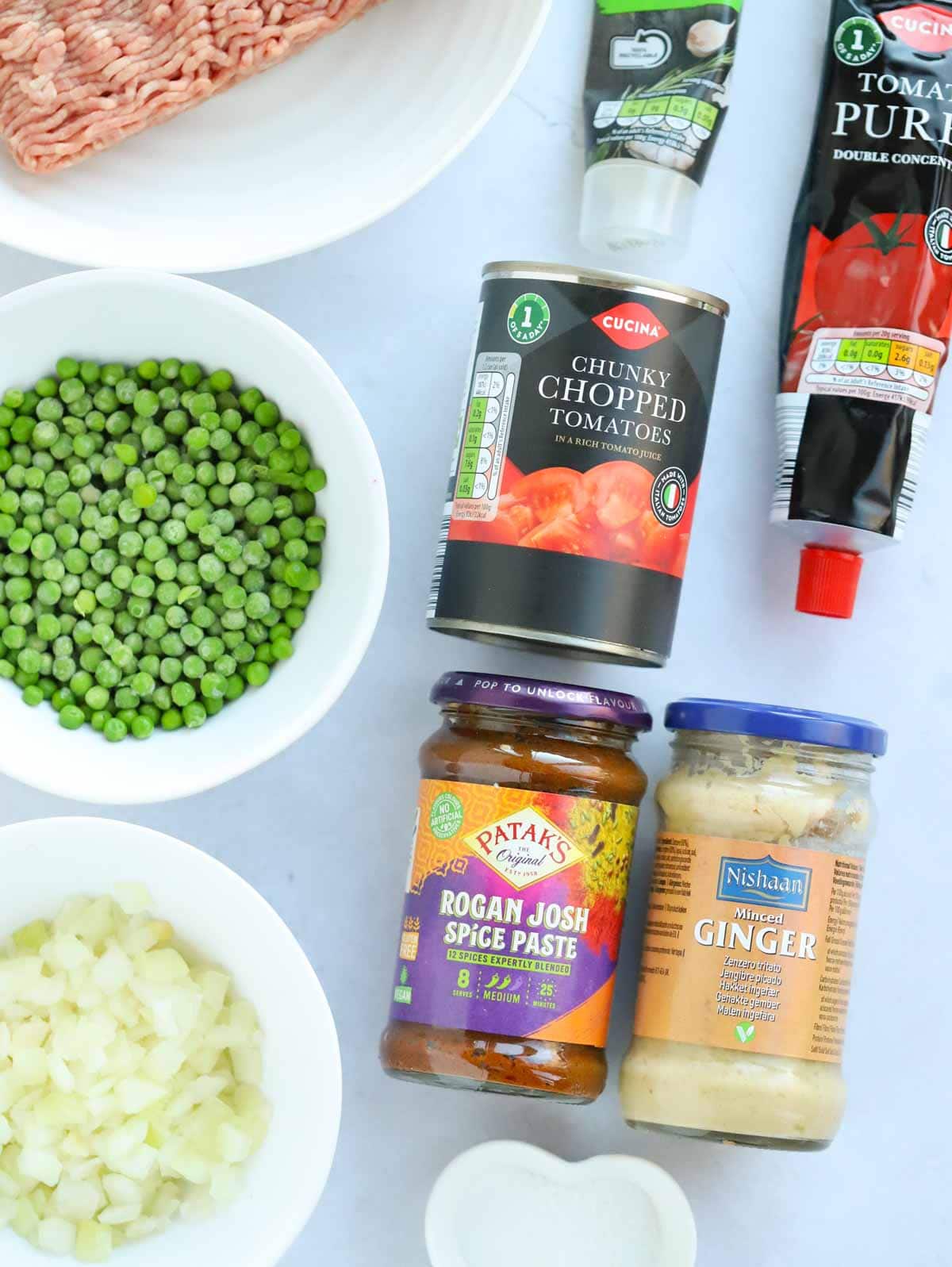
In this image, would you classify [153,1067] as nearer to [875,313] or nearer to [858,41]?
[875,313]

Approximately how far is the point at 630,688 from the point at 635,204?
0.46m

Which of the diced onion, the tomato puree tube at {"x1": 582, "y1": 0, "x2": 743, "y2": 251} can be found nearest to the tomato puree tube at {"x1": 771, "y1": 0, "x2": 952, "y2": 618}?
the tomato puree tube at {"x1": 582, "y1": 0, "x2": 743, "y2": 251}

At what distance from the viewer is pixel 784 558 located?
4.44ft

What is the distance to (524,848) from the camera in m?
1.13

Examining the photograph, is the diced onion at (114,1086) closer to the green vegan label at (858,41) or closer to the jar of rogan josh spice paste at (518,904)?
the jar of rogan josh spice paste at (518,904)

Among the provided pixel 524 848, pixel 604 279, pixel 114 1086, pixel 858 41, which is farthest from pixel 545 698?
pixel 858 41

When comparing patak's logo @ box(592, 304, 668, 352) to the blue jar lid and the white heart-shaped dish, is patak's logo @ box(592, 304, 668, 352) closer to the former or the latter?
the blue jar lid

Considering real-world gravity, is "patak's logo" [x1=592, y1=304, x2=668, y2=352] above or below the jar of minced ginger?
above

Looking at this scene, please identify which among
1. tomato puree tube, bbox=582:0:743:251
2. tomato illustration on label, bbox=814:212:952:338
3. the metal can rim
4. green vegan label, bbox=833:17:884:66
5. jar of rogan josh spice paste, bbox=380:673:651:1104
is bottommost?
jar of rogan josh spice paste, bbox=380:673:651:1104

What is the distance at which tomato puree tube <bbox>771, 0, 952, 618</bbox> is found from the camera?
126cm

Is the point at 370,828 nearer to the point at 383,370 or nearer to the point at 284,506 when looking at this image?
the point at 284,506

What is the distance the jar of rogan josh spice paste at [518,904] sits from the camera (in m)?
1.13

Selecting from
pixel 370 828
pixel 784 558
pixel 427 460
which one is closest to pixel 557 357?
pixel 427 460

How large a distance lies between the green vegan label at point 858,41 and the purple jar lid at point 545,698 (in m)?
0.65
